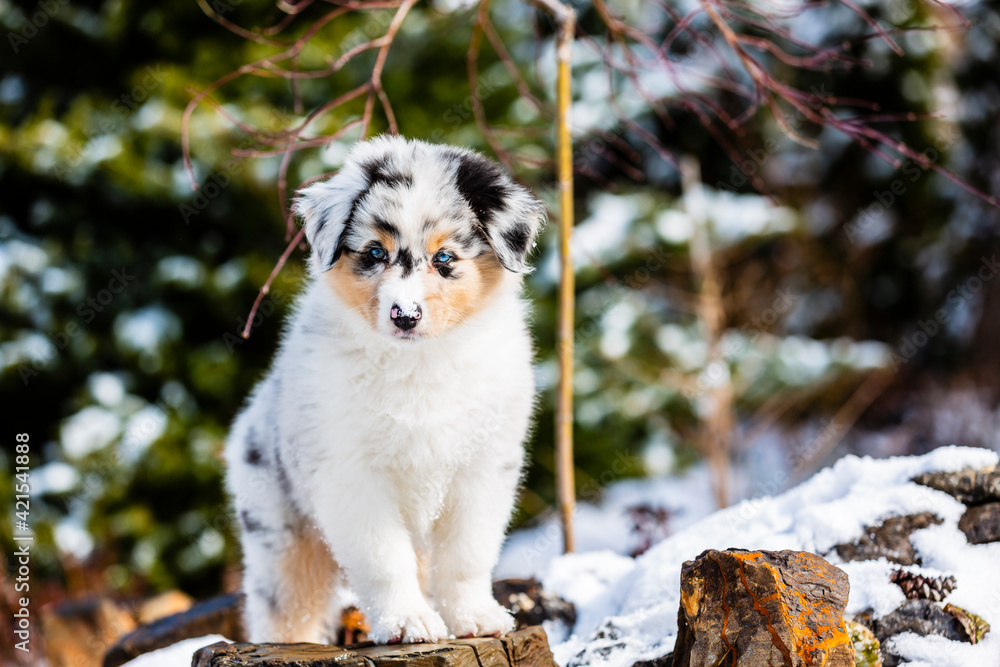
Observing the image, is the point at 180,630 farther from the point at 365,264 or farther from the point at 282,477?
the point at 365,264

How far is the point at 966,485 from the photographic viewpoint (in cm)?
332

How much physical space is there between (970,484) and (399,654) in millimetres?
2460

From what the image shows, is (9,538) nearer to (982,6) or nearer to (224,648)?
(224,648)

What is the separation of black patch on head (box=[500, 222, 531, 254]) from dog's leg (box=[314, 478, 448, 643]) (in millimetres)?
956

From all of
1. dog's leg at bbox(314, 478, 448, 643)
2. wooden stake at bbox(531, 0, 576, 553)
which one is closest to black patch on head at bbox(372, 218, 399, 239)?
dog's leg at bbox(314, 478, 448, 643)

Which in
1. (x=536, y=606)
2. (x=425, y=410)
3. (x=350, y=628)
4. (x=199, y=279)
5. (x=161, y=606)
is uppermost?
(x=199, y=279)

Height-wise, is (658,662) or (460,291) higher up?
(460,291)

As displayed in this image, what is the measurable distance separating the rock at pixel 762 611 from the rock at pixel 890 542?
798 mm

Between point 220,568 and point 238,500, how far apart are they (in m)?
4.45

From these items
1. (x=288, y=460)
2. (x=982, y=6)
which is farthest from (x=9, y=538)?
(x=982, y=6)

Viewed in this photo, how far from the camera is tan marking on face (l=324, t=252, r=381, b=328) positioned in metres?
2.68

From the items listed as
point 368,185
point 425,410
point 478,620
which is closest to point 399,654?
point 478,620

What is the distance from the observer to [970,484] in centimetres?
332

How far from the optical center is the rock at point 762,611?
2362 millimetres
